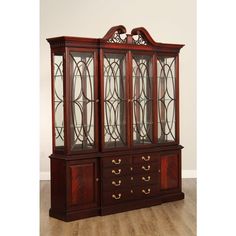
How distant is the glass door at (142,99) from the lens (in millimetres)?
5582

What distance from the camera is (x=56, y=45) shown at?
199 inches

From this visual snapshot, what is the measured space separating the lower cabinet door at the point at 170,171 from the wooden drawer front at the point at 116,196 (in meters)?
0.59

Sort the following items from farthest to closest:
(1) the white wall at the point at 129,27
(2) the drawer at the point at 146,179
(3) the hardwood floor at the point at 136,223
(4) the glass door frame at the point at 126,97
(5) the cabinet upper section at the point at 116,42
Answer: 1. (1) the white wall at the point at 129,27
2. (2) the drawer at the point at 146,179
3. (4) the glass door frame at the point at 126,97
4. (5) the cabinet upper section at the point at 116,42
5. (3) the hardwood floor at the point at 136,223

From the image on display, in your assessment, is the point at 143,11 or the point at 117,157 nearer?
the point at 117,157

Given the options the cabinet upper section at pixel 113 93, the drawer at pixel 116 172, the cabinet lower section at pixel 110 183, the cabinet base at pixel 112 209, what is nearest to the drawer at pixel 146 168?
the cabinet lower section at pixel 110 183

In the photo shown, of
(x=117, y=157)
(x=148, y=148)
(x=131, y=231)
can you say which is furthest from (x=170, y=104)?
(x=131, y=231)

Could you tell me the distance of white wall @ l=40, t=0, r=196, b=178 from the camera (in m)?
7.36

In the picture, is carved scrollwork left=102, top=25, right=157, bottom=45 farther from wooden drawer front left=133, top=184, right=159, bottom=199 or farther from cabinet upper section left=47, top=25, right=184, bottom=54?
wooden drawer front left=133, top=184, right=159, bottom=199

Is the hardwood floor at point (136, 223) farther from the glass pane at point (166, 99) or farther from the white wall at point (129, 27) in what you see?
the white wall at point (129, 27)

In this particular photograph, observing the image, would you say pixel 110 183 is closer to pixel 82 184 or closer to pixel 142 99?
pixel 82 184
